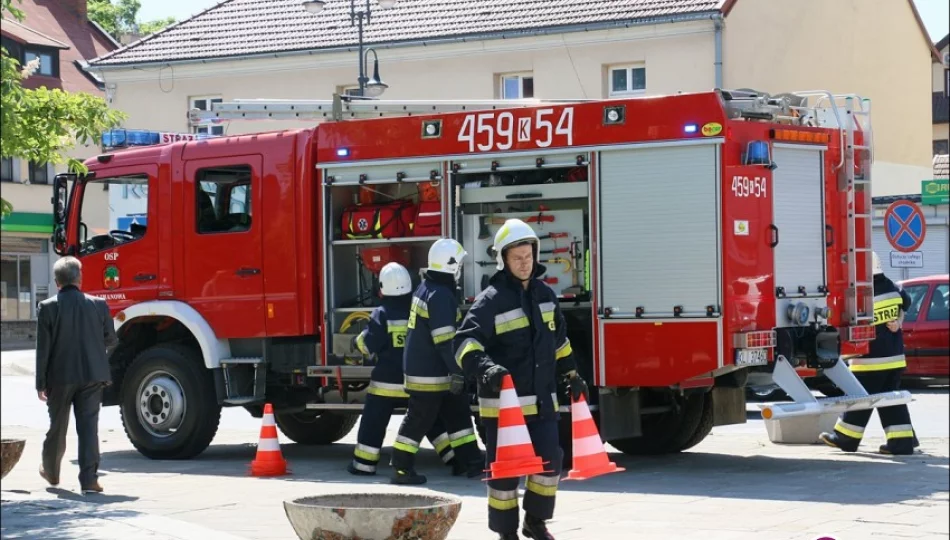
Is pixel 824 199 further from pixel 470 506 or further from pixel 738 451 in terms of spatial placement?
pixel 470 506

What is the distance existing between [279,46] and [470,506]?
25653 mm

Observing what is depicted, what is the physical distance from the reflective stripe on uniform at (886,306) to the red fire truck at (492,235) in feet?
1.39

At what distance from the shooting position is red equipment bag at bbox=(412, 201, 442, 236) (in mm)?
12656

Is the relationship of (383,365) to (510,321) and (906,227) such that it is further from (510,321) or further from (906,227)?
(906,227)

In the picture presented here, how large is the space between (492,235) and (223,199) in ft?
8.88

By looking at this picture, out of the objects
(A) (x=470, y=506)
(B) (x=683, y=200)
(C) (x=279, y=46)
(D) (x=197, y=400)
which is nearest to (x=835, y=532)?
(A) (x=470, y=506)

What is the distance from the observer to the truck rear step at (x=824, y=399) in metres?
11.3

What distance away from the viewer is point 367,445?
1210 centimetres

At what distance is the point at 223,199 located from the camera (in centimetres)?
1377

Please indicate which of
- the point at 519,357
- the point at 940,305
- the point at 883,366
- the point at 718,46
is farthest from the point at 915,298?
the point at 519,357

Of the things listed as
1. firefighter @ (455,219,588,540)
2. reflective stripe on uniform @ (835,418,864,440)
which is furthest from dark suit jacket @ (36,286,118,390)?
reflective stripe on uniform @ (835,418,864,440)

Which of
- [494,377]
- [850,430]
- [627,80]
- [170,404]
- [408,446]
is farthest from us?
[627,80]

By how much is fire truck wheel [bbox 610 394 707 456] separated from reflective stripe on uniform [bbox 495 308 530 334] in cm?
492

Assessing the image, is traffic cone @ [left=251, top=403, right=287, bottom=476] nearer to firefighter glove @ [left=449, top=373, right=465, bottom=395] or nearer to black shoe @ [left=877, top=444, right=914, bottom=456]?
firefighter glove @ [left=449, top=373, right=465, bottom=395]
